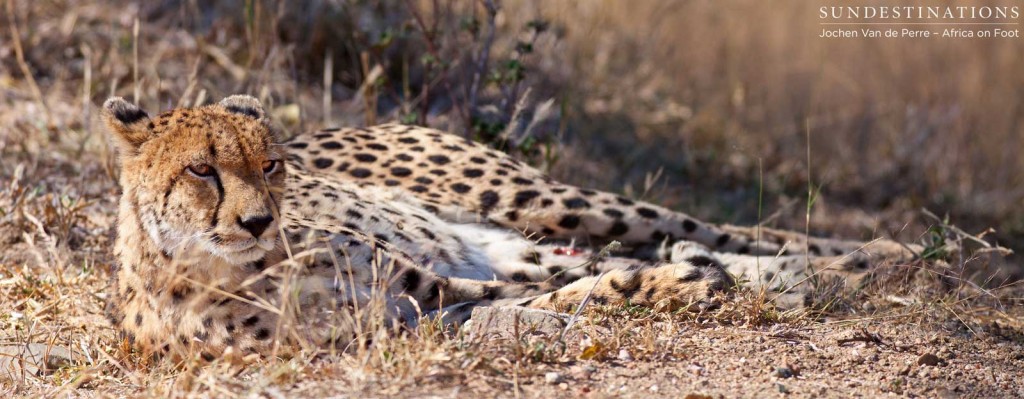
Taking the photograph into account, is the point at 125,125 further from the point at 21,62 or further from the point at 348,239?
the point at 21,62

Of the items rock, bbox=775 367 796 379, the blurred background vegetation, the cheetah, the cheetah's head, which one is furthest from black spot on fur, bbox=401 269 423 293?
the blurred background vegetation

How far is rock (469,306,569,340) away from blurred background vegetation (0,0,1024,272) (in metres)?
1.65

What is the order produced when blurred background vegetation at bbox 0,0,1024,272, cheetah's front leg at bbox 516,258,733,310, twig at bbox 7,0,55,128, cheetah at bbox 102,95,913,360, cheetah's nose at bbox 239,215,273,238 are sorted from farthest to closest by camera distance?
blurred background vegetation at bbox 0,0,1024,272 → twig at bbox 7,0,55,128 → cheetah's front leg at bbox 516,258,733,310 → cheetah at bbox 102,95,913,360 → cheetah's nose at bbox 239,215,273,238

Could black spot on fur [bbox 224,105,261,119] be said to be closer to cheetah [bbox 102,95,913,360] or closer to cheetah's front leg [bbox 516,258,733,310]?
cheetah [bbox 102,95,913,360]

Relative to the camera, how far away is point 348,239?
3178 millimetres

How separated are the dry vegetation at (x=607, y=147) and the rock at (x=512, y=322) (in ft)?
0.22

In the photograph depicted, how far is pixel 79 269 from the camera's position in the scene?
372cm

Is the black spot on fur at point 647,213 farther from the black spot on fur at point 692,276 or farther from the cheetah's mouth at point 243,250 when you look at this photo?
the cheetah's mouth at point 243,250

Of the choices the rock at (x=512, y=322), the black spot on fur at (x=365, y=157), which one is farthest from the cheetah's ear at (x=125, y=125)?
the black spot on fur at (x=365, y=157)

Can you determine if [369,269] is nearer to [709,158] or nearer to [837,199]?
[709,158]

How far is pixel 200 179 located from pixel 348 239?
662 millimetres

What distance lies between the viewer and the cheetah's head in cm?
256

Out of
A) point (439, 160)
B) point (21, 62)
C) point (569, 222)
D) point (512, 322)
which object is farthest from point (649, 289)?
point (21, 62)

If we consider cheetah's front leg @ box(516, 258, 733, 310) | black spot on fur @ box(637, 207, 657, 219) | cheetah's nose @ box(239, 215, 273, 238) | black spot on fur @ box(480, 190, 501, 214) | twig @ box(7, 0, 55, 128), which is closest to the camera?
cheetah's nose @ box(239, 215, 273, 238)
